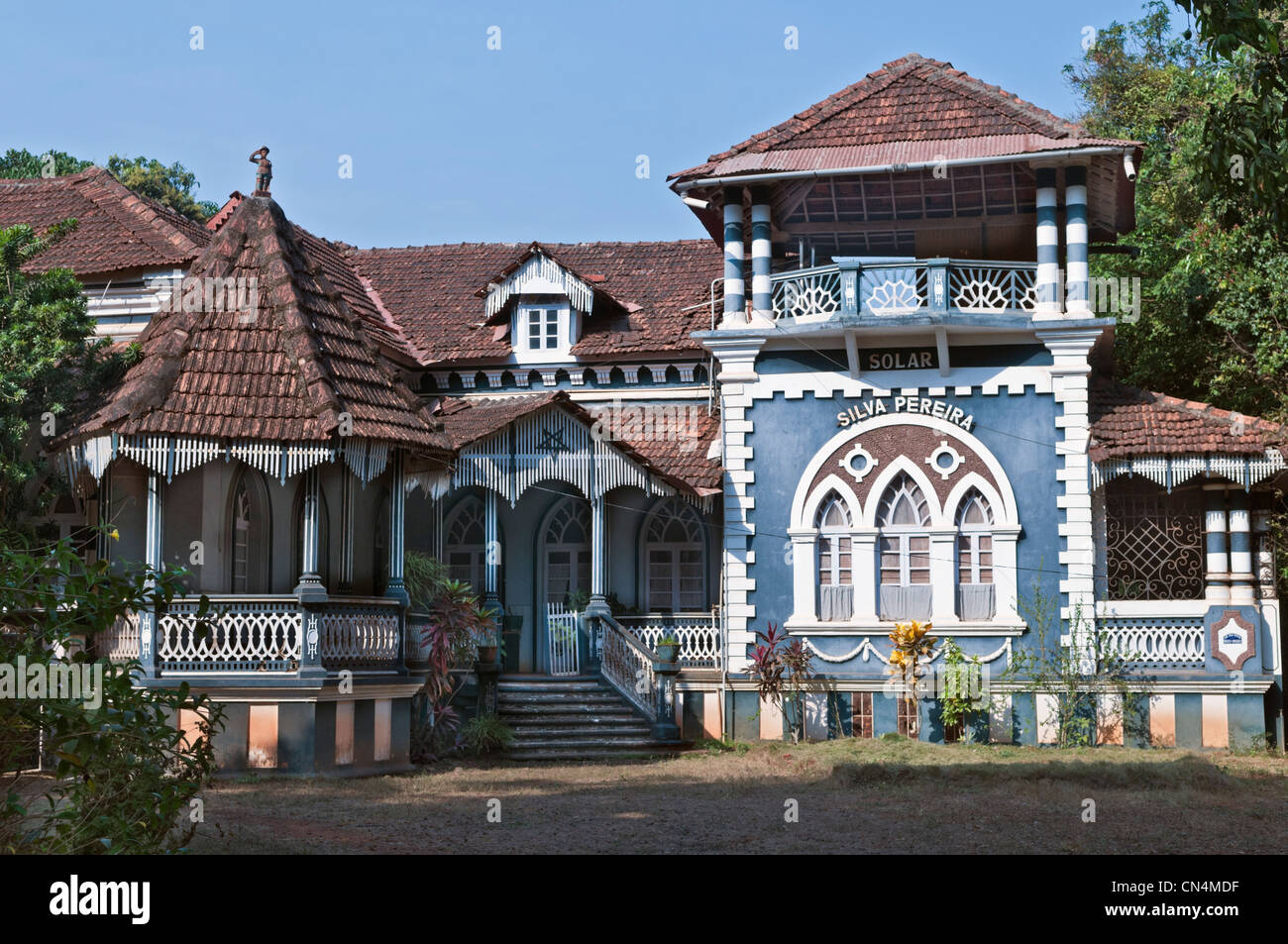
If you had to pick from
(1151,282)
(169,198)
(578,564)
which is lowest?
(578,564)

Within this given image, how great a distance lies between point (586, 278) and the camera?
24891 mm

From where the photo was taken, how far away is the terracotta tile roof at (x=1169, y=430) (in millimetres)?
19891

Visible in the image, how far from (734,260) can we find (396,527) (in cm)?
633

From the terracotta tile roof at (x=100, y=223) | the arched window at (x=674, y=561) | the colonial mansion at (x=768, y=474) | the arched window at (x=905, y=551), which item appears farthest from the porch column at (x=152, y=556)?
the arched window at (x=905, y=551)

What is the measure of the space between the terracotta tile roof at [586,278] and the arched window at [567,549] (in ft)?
8.38

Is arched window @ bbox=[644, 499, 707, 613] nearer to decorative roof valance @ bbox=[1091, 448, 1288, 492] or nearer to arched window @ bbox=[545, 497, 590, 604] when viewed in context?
arched window @ bbox=[545, 497, 590, 604]

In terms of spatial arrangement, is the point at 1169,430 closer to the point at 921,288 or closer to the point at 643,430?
the point at 921,288

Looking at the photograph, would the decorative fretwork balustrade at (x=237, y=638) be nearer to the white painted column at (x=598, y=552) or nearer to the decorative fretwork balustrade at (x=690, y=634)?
the white painted column at (x=598, y=552)

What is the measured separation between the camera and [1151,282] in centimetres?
2664

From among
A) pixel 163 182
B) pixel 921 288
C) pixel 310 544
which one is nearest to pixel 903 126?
pixel 921 288

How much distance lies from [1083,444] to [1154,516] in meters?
1.84

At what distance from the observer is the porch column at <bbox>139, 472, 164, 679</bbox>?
1736 centimetres
